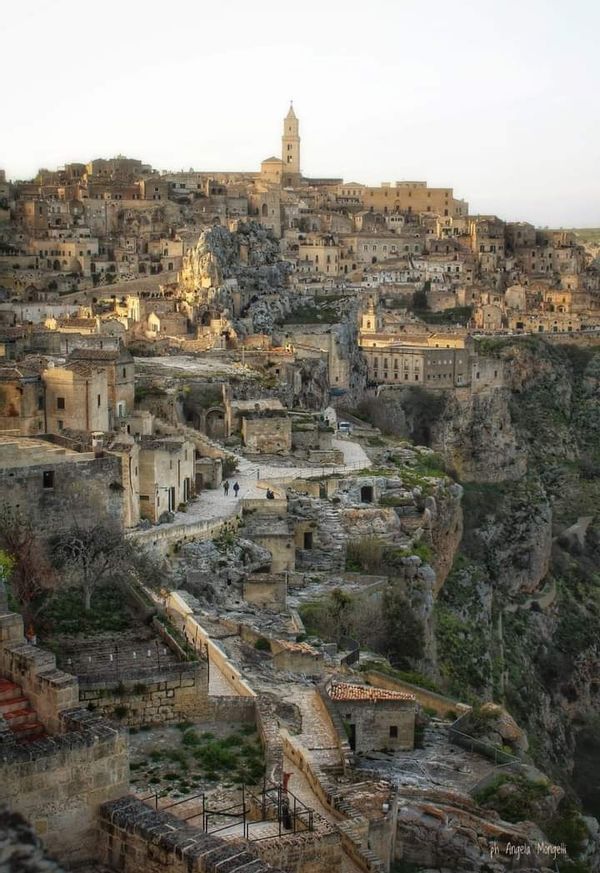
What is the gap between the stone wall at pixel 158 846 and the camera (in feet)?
28.2

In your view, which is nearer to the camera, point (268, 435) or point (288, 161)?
point (268, 435)

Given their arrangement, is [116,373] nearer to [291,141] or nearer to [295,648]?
[295,648]

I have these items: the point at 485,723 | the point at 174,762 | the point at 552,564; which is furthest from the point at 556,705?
the point at 174,762

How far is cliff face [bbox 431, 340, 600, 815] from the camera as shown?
37062 mm

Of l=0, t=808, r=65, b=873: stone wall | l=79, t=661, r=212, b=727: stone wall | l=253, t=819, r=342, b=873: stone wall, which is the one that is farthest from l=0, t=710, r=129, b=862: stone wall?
l=0, t=808, r=65, b=873: stone wall

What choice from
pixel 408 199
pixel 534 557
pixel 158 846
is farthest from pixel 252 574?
pixel 408 199

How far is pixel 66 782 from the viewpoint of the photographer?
9.70 m

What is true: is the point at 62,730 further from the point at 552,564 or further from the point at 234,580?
the point at 552,564

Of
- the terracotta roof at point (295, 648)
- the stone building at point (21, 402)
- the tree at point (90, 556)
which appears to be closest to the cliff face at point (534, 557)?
the terracotta roof at point (295, 648)

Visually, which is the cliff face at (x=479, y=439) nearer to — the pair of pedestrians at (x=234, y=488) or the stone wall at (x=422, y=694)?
the pair of pedestrians at (x=234, y=488)

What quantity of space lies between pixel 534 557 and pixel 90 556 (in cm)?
3646

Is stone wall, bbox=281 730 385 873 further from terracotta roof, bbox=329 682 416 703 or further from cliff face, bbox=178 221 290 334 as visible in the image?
cliff face, bbox=178 221 290 334

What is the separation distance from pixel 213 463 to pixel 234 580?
7847 mm

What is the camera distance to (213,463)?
103 feet
